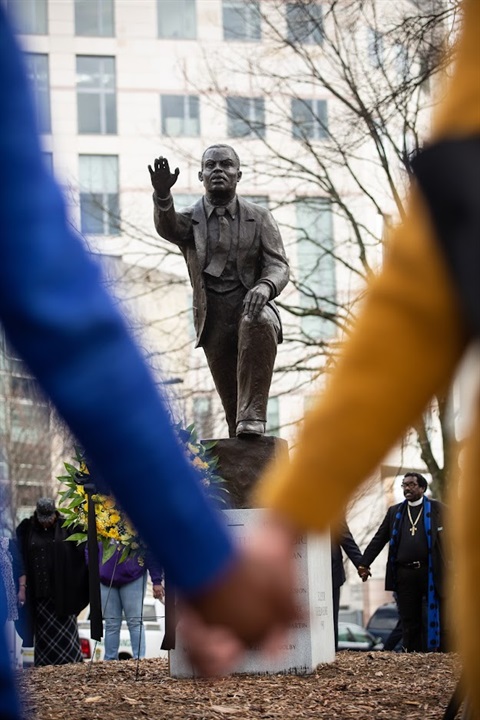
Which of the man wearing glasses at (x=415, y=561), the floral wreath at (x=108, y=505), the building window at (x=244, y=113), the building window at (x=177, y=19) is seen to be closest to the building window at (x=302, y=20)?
the building window at (x=244, y=113)

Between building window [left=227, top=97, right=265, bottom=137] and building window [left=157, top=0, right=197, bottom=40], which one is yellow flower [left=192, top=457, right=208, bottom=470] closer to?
building window [left=227, top=97, right=265, bottom=137]

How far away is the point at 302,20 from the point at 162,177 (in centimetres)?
1179

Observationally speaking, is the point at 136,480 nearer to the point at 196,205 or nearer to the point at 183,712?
the point at 183,712

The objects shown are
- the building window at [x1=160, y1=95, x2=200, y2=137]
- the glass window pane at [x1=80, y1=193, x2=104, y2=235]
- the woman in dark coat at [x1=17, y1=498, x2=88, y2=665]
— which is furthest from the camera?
the building window at [x1=160, y1=95, x2=200, y2=137]

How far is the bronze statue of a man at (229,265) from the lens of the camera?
984cm

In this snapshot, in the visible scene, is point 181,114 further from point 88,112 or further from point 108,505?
point 108,505

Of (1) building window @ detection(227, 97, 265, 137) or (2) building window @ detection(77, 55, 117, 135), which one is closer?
(1) building window @ detection(227, 97, 265, 137)

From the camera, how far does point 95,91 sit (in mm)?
51688

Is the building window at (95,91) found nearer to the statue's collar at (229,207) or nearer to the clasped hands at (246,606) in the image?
the statue's collar at (229,207)

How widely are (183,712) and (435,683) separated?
2.07m

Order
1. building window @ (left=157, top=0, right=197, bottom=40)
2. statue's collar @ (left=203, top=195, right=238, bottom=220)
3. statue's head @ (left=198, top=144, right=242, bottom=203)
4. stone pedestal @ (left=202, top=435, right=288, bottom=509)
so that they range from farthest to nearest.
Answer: building window @ (left=157, top=0, right=197, bottom=40), statue's collar @ (left=203, top=195, right=238, bottom=220), statue's head @ (left=198, top=144, right=242, bottom=203), stone pedestal @ (left=202, top=435, right=288, bottom=509)

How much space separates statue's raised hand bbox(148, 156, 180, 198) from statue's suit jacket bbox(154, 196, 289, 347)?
16 cm

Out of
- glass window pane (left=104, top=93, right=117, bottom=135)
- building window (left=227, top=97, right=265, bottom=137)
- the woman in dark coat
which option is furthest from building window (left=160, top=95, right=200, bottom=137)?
the woman in dark coat

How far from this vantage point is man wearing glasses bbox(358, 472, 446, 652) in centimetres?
1288
